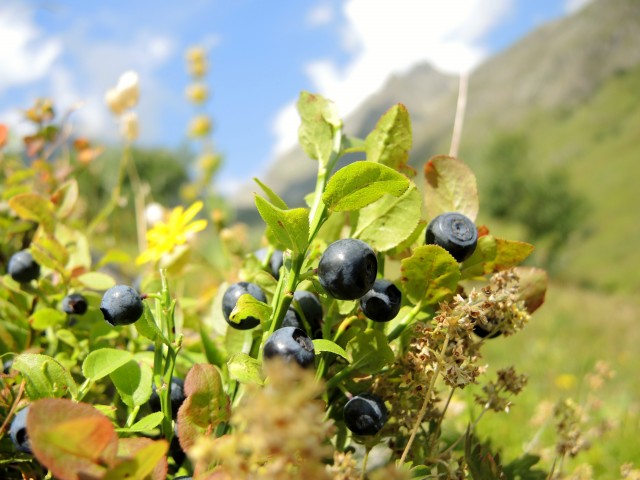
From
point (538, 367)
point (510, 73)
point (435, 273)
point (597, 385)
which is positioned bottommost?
point (435, 273)

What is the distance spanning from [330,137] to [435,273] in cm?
26

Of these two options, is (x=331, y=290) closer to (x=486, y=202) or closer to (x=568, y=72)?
(x=486, y=202)

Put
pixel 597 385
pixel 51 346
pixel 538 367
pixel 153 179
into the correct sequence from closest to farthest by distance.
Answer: pixel 51 346
pixel 597 385
pixel 538 367
pixel 153 179

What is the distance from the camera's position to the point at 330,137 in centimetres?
80

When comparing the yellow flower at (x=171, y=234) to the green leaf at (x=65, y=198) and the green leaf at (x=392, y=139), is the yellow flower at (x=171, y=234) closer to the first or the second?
the green leaf at (x=65, y=198)

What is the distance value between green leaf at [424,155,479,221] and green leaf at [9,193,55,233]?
690 millimetres

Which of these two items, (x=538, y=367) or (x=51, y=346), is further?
(x=538, y=367)

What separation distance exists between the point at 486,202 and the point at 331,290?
103 feet

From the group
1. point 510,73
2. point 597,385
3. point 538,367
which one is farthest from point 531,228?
point 510,73

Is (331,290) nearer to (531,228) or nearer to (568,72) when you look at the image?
(531,228)

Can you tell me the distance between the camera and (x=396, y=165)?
82 centimetres

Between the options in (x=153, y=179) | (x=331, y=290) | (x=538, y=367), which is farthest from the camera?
(x=153, y=179)

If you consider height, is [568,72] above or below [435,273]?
above

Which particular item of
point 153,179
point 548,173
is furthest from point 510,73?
point 153,179
